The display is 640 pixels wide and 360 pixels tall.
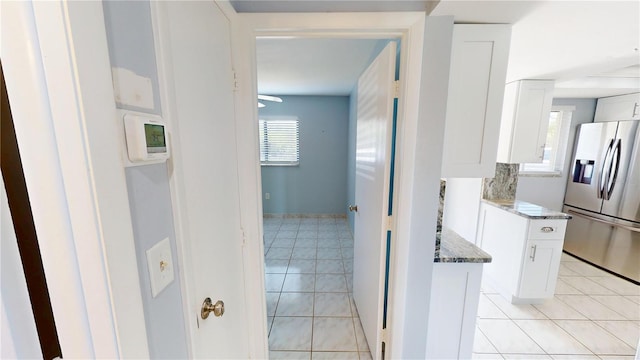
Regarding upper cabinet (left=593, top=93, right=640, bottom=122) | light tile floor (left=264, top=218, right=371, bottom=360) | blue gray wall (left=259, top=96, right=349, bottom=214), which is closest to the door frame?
light tile floor (left=264, top=218, right=371, bottom=360)

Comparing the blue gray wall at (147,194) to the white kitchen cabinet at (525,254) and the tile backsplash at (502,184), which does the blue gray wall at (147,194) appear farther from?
the tile backsplash at (502,184)

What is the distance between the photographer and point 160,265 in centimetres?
57

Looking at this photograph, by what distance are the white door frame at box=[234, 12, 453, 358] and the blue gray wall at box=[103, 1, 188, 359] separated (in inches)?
22.7

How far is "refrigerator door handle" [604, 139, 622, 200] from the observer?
262 cm

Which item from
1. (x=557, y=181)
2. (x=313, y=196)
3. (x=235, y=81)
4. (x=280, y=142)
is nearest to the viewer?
(x=235, y=81)

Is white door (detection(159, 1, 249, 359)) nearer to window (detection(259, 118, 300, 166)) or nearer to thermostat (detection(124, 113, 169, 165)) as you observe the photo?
thermostat (detection(124, 113, 169, 165))

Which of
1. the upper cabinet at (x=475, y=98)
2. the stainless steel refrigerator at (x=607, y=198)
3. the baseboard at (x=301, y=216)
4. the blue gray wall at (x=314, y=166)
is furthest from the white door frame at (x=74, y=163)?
the stainless steel refrigerator at (x=607, y=198)

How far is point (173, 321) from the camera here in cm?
63

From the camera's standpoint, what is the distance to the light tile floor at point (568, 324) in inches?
66.6

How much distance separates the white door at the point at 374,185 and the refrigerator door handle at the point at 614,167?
10.5 ft

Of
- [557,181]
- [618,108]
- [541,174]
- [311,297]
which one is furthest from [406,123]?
[618,108]

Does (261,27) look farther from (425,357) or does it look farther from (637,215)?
(637,215)

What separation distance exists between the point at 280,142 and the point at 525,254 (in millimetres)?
3678

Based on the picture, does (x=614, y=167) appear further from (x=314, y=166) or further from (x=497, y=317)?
(x=314, y=166)
